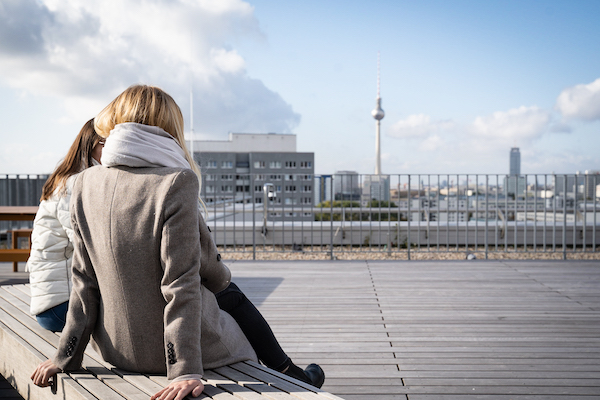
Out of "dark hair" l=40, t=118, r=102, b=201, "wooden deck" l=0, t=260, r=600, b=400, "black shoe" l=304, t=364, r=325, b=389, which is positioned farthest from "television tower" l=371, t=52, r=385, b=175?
"dark hair" l=40, t=118, r=102, b=201

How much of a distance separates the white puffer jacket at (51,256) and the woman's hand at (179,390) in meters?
0.84

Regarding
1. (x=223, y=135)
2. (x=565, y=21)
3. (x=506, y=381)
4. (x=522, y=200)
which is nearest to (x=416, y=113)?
(x=223, y=135)

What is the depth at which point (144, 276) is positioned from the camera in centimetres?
106

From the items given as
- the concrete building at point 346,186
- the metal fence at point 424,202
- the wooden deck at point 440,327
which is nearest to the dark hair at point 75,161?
the wooden deck at point 440,327

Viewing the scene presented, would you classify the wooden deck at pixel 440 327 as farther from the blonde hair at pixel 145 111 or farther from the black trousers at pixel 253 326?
the blonde hair at pixel 145 111

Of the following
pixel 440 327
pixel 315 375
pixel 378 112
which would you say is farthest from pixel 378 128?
pixel 315 375

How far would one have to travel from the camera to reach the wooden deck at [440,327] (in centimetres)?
200

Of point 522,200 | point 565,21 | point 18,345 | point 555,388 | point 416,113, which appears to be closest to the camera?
point 18,345

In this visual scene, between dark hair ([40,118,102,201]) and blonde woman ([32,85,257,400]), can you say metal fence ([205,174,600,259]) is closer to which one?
dark hair ([40,118,102,201])

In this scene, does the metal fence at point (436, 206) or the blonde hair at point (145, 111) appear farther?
the metal fence at point (436, 206)

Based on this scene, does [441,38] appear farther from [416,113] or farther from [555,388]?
[416,113]

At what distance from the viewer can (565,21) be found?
14.3 metres

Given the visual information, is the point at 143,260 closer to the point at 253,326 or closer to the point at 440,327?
the point at 253,326

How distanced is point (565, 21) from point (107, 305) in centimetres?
1717
